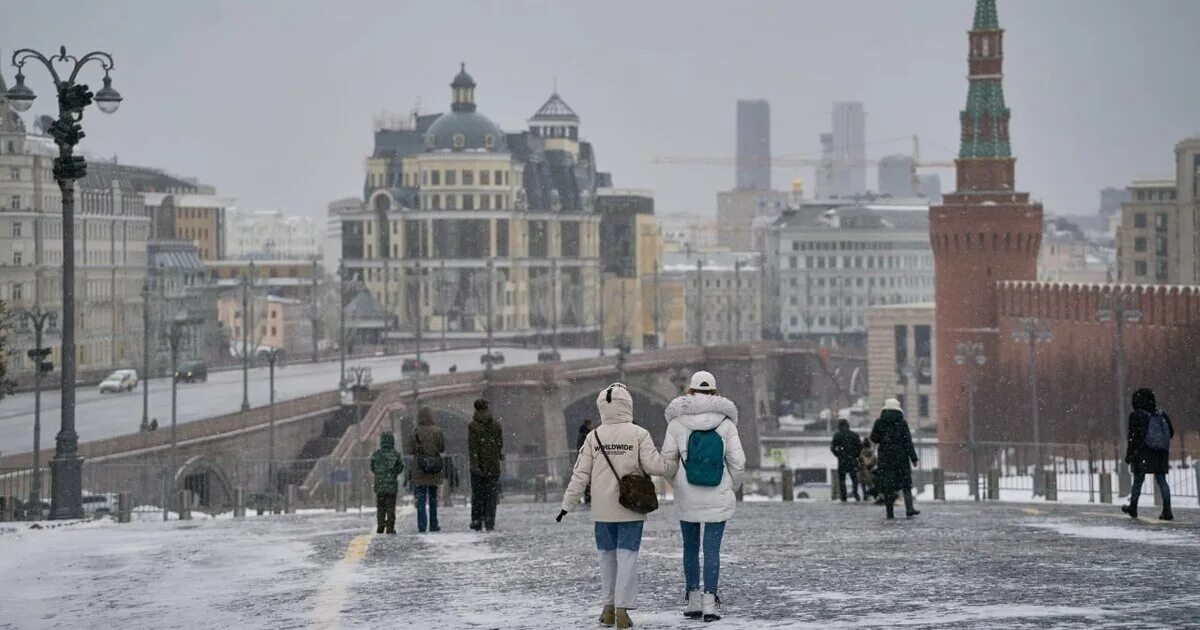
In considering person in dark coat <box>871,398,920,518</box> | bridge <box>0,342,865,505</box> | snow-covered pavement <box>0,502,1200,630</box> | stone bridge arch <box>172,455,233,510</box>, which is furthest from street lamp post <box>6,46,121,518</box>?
stone bridge arch <box>172,455,233,510</box>

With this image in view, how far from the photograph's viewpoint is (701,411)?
13.2m

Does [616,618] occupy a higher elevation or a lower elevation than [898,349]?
lower

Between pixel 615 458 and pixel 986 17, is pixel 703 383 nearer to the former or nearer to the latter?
pixel 615 458

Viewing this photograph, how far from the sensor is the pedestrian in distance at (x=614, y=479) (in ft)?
42.8

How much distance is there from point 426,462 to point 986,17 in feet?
223

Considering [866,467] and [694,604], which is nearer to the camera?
[694,604]

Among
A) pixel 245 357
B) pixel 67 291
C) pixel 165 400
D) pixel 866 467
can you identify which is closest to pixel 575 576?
pixel 67 291

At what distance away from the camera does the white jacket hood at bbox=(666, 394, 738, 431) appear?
1313 centimetres

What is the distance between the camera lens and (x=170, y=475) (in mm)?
44531

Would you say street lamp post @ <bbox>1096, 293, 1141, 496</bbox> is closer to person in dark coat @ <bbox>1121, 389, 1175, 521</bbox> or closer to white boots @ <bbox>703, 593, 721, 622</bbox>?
person in dark coat @ <bbox>1121, 389, 1175, 521</bbox>

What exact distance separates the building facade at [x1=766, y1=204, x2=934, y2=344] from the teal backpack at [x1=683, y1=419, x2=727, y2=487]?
174908 millimetres

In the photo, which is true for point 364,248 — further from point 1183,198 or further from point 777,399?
point 1183,198

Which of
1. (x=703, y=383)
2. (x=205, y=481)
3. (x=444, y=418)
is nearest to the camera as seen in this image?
(x=703, y=383)

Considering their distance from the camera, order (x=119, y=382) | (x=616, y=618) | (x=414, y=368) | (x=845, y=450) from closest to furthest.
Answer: (x=616, y=618) → (x=845, y=450) → (x=119, y=382) → (x=414, y=368)
